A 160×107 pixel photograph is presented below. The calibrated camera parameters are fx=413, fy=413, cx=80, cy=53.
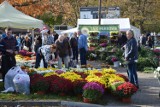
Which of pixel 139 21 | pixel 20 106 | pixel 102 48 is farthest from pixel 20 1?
pixel 139 21

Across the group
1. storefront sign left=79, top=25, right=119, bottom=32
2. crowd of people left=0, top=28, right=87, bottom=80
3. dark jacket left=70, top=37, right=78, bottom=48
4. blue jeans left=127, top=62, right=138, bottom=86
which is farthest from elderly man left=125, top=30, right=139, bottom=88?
storefront sign left=79, top=25, right=119, bottom=32

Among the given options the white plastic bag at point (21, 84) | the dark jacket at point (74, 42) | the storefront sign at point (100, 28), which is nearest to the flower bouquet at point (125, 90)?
the white plastic bag at point (21, 84)

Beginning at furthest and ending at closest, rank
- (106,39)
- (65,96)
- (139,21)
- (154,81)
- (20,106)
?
(139,21) < (106,39) < (154,81) < (65,96) < (20,106)

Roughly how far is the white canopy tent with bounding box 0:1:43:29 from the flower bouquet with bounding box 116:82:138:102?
7474 millimetres

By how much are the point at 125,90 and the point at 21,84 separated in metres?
2.97

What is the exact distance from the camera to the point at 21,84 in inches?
468

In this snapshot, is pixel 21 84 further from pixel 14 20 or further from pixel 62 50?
pixel 14 20

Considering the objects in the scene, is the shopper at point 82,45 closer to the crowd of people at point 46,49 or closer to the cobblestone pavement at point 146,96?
the crowd of people at point 46,49

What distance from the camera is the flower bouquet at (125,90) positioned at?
11422mm

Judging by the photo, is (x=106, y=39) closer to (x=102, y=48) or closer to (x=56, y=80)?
(x=102, y=48)

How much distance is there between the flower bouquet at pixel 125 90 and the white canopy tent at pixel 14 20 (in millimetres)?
7474

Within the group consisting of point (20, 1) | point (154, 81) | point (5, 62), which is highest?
point (20, 1)

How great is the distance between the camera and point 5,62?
1339 centimetres

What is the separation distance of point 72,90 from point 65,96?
0.88ft
